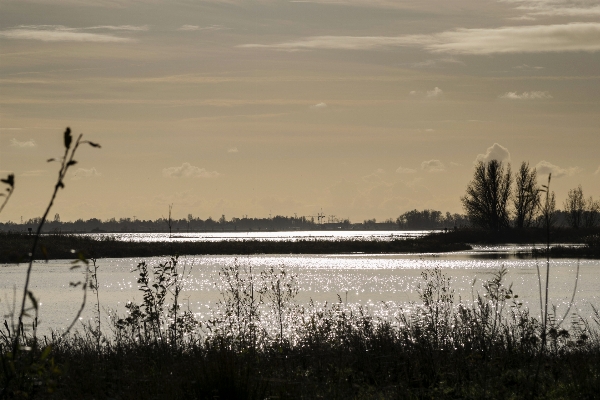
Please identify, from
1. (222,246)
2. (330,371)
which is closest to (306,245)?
(222,246)

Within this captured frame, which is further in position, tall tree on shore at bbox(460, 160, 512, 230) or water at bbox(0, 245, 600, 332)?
tall tree on shore at bbox(460, 160, 512, 230)

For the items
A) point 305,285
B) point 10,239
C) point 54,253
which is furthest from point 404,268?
point 10,239

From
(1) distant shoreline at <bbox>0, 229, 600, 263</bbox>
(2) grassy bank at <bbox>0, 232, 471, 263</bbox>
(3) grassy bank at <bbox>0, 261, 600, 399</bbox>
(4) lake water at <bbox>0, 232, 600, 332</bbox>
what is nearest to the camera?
(3) grassy bank at <bbox>0, 261, 600, 399</bbox>

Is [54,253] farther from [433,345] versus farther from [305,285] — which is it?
[433,345]

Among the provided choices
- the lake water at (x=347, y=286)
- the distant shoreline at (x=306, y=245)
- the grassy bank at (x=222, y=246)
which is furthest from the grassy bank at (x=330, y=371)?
the grassy bank at (x=222, y=246)

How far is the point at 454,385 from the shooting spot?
10562mm

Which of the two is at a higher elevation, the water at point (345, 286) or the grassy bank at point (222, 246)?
the grassy bank at point (222, 246)

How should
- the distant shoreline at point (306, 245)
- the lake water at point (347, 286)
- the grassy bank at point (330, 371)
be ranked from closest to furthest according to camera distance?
the grassy bank at point (330, 371)
the lake water at point (347, 286)
the distant shoreline at point (306, 245)

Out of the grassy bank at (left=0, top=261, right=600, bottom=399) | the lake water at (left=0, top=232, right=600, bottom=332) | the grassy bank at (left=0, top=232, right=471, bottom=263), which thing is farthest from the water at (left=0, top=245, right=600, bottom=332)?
the grassy bank at (left=0, top=232, right=471, bottom=263)

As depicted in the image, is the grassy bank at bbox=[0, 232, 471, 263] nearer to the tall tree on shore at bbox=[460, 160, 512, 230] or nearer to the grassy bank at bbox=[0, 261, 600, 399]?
the tall tree on shore at bbox=[460, 160, 512, 230]

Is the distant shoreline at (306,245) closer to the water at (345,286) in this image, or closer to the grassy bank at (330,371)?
the water at (345,286)

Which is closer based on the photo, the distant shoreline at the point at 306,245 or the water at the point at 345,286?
the water at the point at 345,286

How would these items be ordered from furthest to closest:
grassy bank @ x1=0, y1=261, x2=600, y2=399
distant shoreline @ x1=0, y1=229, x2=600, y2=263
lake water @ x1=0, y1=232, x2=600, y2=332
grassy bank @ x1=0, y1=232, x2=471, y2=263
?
distant shoreline @ x1=0, y1=229, x2=600, y2=263 → grassy bank @ x1=0, y1=232, x2=471, y2=263 → lake water @ x1=0, y1=232, x2=600, y2=332 → grassy bank @ x1=0, y1=261, x2=600, y2=399

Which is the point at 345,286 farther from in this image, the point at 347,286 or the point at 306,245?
the point at 306,245
